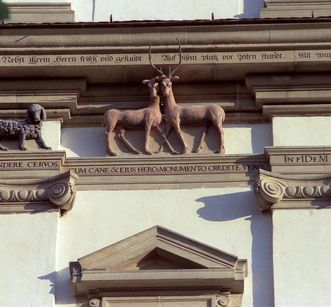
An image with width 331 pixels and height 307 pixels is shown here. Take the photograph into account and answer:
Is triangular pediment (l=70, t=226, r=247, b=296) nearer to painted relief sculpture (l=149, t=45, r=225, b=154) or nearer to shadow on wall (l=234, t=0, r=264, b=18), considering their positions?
painted relief sculpture (l=149, t=45, r=225, b=154)

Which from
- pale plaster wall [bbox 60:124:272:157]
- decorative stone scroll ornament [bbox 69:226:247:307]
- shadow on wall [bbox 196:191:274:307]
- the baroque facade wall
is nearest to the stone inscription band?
the baroque facade wall

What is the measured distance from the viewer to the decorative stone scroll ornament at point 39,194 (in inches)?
706

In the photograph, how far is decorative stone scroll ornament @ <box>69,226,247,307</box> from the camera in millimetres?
17281

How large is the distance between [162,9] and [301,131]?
2.19 metres

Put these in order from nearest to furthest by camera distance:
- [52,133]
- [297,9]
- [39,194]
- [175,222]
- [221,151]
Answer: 1. [175,222]
2. [39,194]
3. [221,151]
4. [52,133]
5. [297,9]

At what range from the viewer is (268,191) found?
58.4ft

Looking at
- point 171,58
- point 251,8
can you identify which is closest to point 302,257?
point 171,58

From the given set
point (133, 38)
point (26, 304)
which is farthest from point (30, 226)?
point (133, 38)

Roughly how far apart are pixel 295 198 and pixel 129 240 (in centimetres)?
167

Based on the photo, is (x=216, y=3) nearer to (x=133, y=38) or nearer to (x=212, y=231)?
(x=133, y=38)

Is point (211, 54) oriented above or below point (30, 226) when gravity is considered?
above

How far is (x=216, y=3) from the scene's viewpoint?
64.4ft

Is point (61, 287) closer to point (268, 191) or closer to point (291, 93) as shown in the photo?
point (268, 191)

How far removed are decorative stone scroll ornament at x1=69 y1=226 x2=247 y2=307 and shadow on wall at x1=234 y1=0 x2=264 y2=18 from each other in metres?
3.11
